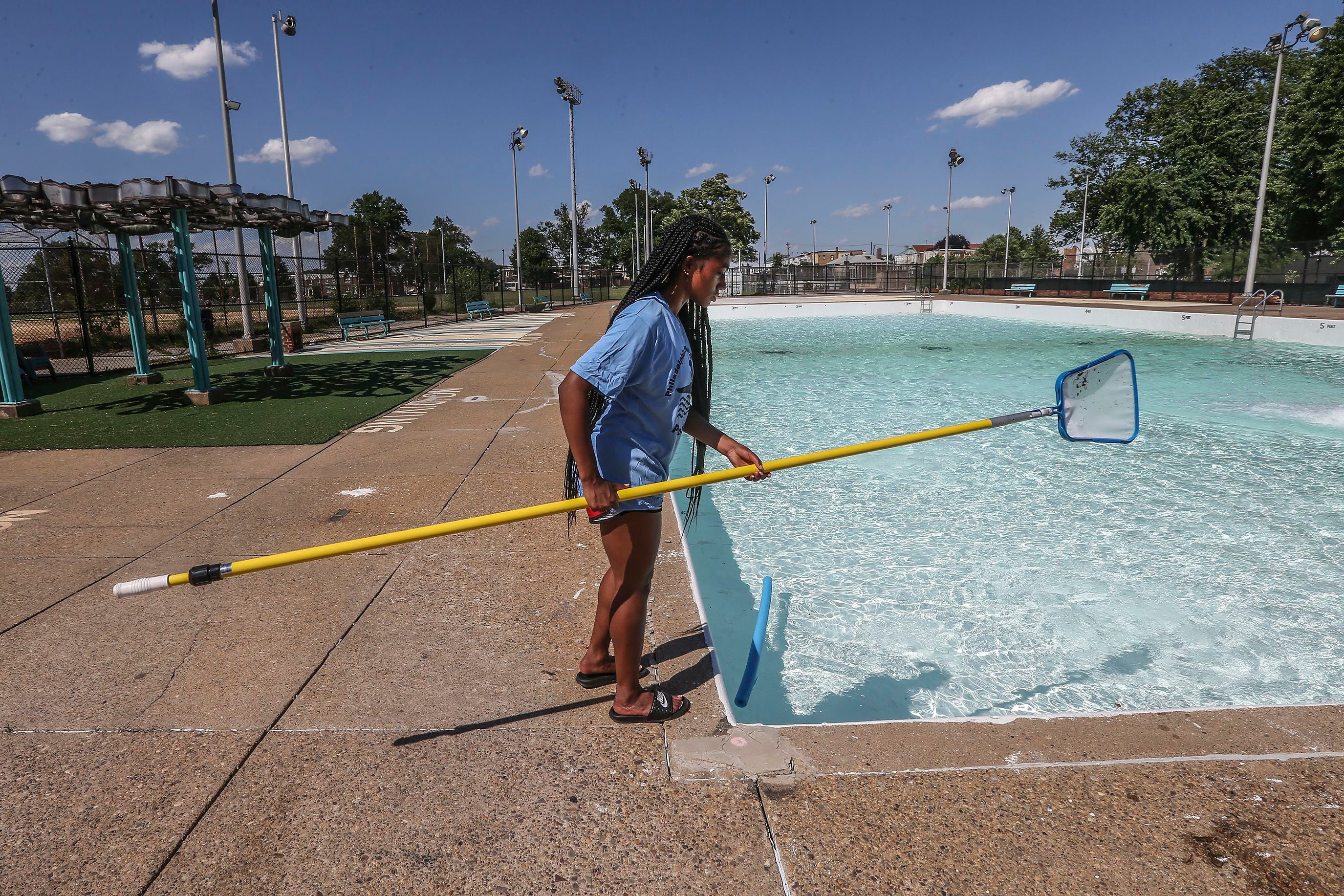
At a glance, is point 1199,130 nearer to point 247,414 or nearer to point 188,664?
point 247,414

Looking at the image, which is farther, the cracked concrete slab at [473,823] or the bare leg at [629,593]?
the bare leg at [629,593]

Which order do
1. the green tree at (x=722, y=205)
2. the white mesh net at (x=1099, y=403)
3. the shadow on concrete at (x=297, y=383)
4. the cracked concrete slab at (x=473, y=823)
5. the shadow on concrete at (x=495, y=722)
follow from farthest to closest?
the green tree at (x=722, y=205) < the shadow on concrete at (x=297, y=383) < the white mesh net at (x=1099, y=403) < the shadow on concrete at (x=495, y=722) < the cracked concrete slab at (x=473, y=823)

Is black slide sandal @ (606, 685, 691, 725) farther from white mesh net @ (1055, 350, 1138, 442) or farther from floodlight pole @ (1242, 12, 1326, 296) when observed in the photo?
floodlight pole @ (1242, 12, 1326, 296)

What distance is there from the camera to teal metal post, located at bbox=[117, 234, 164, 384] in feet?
39.8

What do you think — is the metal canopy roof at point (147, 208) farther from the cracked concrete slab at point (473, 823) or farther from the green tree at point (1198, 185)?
the green tree at point (1198, 185)

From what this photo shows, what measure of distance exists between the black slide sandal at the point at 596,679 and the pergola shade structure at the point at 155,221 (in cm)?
974

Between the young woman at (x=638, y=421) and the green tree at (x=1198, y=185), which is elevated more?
the green tree at (x=1198, y=185)

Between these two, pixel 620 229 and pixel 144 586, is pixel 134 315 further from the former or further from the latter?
pixel 620 229

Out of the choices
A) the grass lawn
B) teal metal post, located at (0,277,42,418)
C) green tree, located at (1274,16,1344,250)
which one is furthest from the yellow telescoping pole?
green tree, located at (1274,16,1344,250)

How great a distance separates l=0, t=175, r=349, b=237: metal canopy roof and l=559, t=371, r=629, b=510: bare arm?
9933mm

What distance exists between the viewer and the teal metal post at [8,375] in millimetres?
9414

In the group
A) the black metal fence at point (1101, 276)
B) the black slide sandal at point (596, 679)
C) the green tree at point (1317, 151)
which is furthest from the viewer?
the green tree at point (1317, 151)

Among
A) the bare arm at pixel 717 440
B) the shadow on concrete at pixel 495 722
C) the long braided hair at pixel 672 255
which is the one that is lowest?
the shadow on concrete at pixel 495 722

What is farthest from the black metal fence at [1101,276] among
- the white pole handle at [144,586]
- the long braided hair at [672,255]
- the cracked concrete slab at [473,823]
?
the white pole handle at [144,586]
